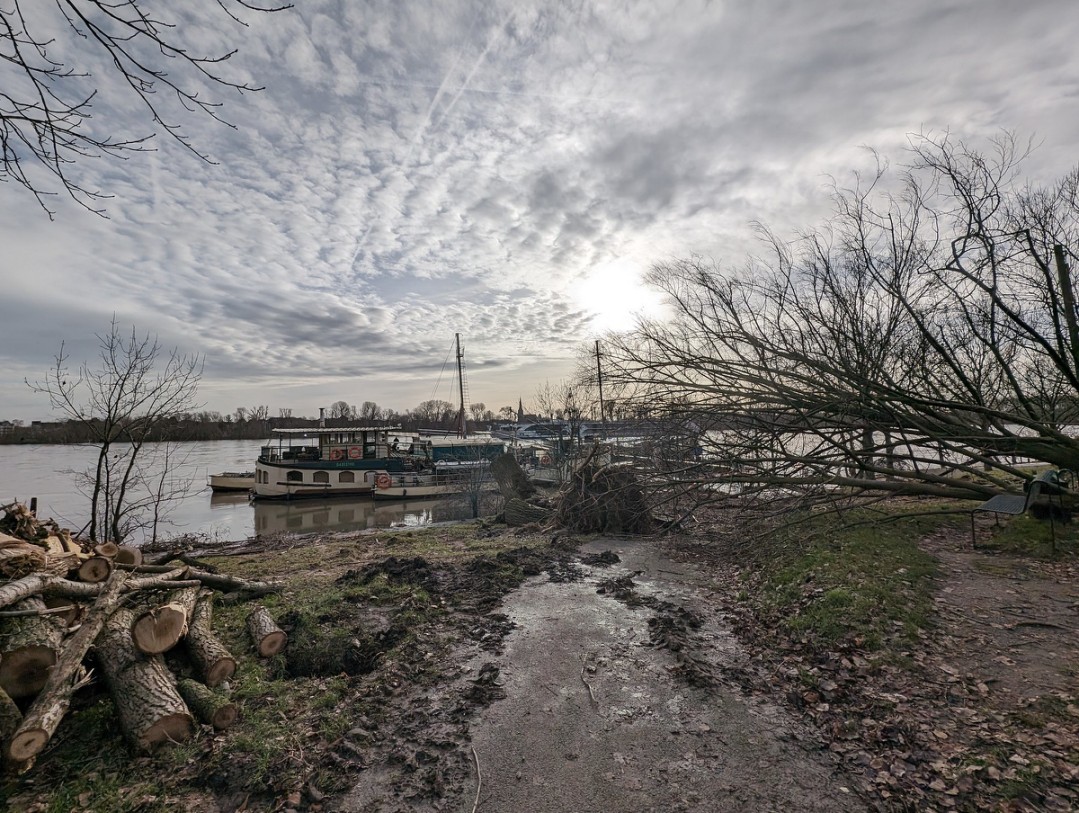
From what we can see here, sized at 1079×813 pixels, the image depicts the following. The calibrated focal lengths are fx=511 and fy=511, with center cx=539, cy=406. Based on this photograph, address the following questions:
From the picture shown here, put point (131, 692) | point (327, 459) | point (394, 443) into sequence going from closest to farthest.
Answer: point (131, 692) → point (327, 459) → point (394, 443)


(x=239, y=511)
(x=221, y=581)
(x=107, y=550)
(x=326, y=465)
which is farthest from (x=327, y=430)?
(x=221, y=581)

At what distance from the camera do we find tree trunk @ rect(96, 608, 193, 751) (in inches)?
138

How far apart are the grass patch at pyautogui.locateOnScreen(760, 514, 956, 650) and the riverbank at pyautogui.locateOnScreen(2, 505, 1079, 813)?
32mm

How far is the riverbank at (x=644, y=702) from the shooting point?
315 centimetres

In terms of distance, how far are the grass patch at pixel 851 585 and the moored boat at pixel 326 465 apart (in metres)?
23.1

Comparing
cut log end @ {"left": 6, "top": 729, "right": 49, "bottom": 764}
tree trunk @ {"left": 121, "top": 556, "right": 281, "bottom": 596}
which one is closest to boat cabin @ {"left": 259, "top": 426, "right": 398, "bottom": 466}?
tree trunk @ {"left": 121, "top": 556, "right": 281, "bottom": 596}

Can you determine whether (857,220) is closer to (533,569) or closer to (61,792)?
(533,569)

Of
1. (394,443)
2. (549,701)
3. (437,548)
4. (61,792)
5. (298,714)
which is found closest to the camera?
(61,792)

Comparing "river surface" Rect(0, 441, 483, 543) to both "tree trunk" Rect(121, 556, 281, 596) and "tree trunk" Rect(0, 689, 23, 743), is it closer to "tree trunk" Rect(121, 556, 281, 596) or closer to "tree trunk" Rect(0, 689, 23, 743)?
"tree trunk" Rect(121, 556, 281, 596)

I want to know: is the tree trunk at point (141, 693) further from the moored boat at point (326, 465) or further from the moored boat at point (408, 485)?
the moored boat at point (326, 465)

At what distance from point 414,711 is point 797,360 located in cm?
713

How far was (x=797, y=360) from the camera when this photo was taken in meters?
8.02

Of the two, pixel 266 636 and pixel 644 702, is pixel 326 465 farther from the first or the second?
pixel 644 702

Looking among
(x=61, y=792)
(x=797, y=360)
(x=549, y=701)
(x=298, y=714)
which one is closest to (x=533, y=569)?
(x=549, y=701)
